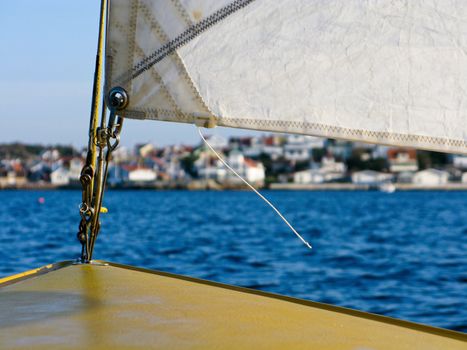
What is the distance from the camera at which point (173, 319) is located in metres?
2.82

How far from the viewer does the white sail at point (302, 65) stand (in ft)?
9.19

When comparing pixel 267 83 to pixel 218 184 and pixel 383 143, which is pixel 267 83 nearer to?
pixel 383 143

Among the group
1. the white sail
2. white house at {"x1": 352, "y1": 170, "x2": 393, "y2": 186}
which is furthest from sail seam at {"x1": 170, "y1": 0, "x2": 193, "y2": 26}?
white house at {"x1": 352, "y1": 170, "x2": 393, "y2": 186}

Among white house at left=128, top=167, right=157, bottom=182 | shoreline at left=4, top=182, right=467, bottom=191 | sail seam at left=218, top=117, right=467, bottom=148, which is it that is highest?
white house at left=128, top=167, right=157, bottom=182

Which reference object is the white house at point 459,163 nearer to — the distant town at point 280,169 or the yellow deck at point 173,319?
the distant town at point 280,169

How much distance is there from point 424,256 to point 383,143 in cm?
2052

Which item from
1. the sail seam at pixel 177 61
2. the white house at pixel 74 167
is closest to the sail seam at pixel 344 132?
the sail seam at pixel 177 61

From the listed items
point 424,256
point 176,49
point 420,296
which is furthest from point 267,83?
point 424,256

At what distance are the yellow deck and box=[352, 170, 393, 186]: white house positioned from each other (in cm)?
13482

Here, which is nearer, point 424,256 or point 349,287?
point 349,287

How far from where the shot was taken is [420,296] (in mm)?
13383

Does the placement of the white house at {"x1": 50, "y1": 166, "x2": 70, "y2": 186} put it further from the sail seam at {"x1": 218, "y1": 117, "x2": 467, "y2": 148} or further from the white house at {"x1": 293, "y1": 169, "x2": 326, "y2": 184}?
the sail seam at {"x1": 218, "y1": 117, "x2": 467, "y2": 148}

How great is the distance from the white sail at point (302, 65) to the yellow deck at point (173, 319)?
0.60 metres

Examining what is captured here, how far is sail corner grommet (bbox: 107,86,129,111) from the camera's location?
303 cm
